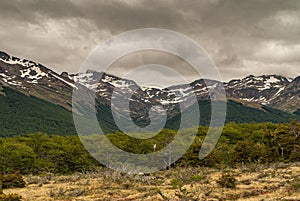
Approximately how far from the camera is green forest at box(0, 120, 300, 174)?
186 ft

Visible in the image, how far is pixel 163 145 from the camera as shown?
88.4 meters

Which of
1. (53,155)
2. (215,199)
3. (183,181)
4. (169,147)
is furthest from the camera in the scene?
(169,147)

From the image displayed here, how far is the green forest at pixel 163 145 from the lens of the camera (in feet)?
186

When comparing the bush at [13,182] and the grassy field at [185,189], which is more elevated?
the grassy field at [185,189]

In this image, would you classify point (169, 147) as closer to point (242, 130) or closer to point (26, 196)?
point (242, 130)

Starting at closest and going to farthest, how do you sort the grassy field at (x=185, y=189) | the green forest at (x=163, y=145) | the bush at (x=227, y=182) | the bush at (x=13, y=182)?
the grassy field at (x=185, y=189), the bush at (x=227, y=182), the bush at (x=13, y=182), the green forest at (x=163, y=145)

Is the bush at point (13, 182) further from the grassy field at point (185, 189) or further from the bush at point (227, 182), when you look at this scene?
the bush at point (227, 182)

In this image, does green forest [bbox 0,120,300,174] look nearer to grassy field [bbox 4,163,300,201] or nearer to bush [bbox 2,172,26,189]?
grassy field [bbox 4,163,300,201]

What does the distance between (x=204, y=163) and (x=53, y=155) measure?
4072 cm

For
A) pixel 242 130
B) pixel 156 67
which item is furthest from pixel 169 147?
pixel 156 67

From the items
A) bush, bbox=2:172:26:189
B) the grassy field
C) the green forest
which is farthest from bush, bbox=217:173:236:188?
bush, bbox=2:172:26:189

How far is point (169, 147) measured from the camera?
3450 inches

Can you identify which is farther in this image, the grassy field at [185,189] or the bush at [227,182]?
the bush at [227,182]

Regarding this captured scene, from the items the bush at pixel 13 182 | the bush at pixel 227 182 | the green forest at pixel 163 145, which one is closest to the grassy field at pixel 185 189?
the bush at pixel 227 182
